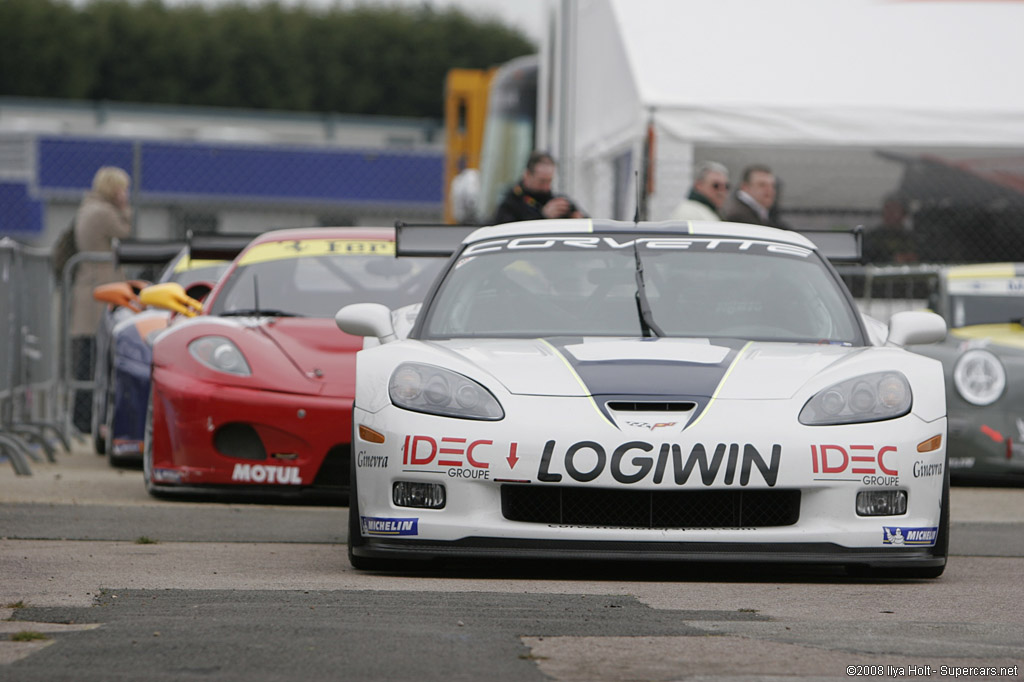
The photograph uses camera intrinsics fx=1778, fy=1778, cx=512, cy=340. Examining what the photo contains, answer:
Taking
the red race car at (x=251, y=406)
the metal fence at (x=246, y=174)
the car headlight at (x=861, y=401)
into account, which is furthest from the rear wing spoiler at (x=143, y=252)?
the metal fence at (x=246, y=174)

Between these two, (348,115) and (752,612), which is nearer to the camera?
(752,612)

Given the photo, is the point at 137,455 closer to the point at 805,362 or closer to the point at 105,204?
the point at 105,204

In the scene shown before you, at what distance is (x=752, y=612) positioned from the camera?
4609mm

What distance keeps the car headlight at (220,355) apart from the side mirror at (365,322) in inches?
69.2

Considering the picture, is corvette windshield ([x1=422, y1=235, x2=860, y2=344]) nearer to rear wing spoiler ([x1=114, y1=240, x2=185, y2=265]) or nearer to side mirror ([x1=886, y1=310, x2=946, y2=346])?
side mirror ([x1=886, y1=310, x2=946, y2=346])

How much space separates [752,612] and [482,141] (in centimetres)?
2089

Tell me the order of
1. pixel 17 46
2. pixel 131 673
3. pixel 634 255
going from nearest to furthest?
pixel 131 673 → pixel 634 255 → pixel 17 46

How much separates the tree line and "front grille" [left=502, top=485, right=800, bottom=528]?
7000cm

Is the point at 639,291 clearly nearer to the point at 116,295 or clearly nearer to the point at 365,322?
the point at 365,322

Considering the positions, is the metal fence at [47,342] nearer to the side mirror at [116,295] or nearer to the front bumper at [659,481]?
the side mirror at [116,295]

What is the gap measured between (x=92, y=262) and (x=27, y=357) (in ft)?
5.58

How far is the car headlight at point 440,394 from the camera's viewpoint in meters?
5.26

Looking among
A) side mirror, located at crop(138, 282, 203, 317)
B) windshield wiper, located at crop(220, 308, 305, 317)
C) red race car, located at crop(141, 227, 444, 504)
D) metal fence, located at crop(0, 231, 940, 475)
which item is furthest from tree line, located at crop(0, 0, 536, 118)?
red race car, located at crop(141, 227, 444, 504)

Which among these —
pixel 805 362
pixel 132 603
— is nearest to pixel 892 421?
pixel 805 362
